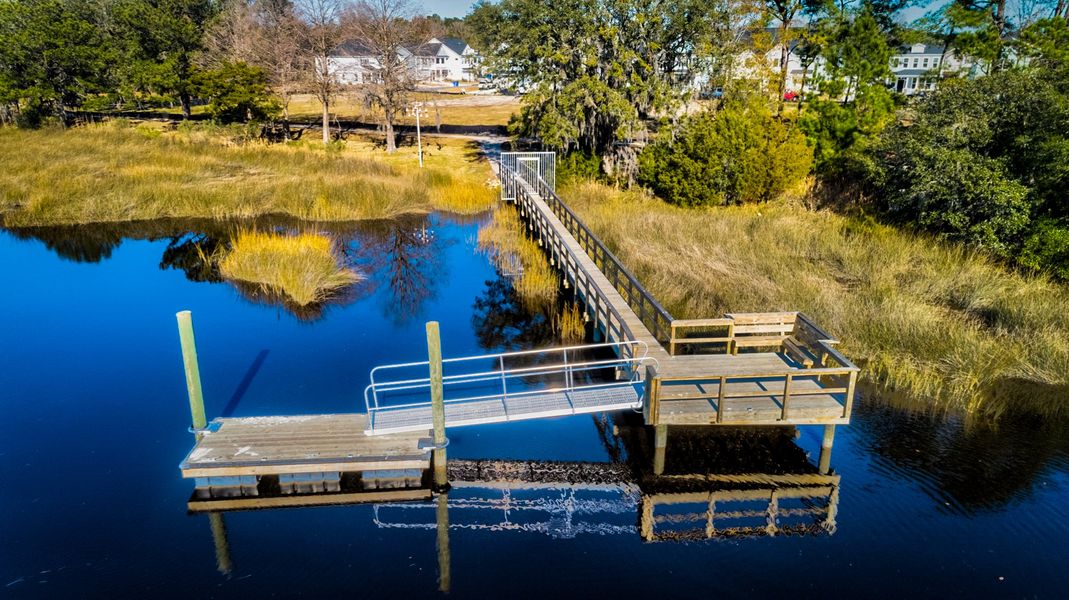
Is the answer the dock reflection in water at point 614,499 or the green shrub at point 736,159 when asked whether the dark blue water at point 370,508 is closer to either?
the dock reflection in water at point 614,499

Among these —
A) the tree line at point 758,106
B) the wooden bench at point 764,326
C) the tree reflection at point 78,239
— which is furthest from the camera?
the tree reflection at point 78,239

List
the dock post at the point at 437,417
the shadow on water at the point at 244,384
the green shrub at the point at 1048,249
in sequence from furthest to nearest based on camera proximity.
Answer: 1. the green shrub at the point at 1048,249
2. the shadow on water at the point at 244,384
3. the dock post at the point at 437,417

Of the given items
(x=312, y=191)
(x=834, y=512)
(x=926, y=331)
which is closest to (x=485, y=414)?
(x=834, y=512)

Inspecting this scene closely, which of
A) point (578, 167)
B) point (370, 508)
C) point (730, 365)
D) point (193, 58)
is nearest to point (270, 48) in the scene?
point (193, 58)

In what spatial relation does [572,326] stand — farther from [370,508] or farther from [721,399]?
[370,508]

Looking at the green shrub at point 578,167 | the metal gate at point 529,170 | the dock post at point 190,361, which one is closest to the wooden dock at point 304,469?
the dock post at point 190,361
